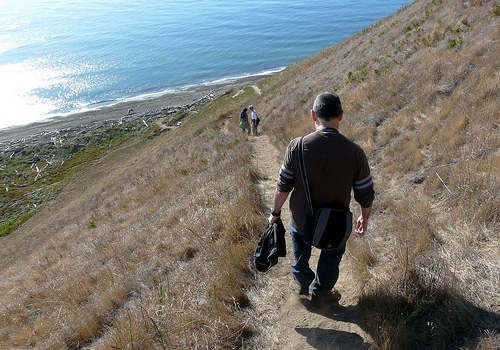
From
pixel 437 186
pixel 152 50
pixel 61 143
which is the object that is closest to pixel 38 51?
pixel 152 50

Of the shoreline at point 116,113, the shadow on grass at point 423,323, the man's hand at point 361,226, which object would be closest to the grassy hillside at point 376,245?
the shadow on grass at point 423,323

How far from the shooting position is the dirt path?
3.87m

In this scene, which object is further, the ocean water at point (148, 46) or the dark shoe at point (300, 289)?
the ocean water at point (148, 46)

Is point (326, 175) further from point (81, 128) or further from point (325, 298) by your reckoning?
point (81, 128)

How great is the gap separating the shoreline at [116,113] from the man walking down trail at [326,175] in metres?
48.5

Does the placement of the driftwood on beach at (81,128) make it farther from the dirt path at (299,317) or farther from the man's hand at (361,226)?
the man's hand at (361,226)

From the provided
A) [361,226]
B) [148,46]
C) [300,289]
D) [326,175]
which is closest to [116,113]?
[148,46]

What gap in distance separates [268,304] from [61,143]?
45494 millimetres

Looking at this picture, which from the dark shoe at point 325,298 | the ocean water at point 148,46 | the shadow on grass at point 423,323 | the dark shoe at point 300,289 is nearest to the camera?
the shadow on grass at point 423,323

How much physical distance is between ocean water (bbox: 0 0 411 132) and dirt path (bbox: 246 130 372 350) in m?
58.2

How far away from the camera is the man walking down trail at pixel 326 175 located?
3465mm

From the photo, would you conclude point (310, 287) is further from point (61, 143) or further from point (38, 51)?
point (38, 51)

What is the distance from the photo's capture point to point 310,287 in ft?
14.9

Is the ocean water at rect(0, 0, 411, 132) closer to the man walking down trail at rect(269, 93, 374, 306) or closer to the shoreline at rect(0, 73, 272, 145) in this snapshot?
the shoreline at rect(0, 73, 272, 145)
